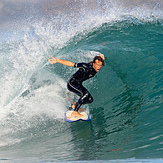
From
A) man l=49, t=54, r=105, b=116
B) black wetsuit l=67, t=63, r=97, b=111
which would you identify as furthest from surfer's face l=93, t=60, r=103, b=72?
black wetsuit l=67, t=63, r=97, b=111

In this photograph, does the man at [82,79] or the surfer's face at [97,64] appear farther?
the man at [82,79]

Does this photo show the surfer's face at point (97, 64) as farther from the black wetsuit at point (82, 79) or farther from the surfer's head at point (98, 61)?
the black wetsuit at point (82, 79)

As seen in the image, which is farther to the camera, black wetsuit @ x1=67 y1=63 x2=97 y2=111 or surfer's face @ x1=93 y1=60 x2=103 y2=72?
black wetsuit @ x1=67 y1=63 x2=97 y2=111

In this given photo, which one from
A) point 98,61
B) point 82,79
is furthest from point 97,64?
point 82,79

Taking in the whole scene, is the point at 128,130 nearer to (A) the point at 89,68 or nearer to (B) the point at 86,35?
(A) the point at 89,68

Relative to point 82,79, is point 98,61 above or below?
above

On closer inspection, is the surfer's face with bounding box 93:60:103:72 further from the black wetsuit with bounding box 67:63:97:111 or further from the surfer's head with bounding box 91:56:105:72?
the black wetsuit with bounding box 67:63:97:111

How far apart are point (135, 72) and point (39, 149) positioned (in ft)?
13.9

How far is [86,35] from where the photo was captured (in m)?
10.4

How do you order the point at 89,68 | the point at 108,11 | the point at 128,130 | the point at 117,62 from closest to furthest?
the point at 128,130 < the point at 89,68 < the point at 117,62 < the point at 108,11

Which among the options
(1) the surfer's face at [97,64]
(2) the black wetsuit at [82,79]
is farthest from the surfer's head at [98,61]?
(2) the black wetsuit at [82,79]

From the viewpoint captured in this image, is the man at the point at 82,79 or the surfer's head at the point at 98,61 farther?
the man at the point at 82,79

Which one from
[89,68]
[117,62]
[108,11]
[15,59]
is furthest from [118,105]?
[108,11]

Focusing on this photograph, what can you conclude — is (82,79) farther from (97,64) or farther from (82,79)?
(97,64)
